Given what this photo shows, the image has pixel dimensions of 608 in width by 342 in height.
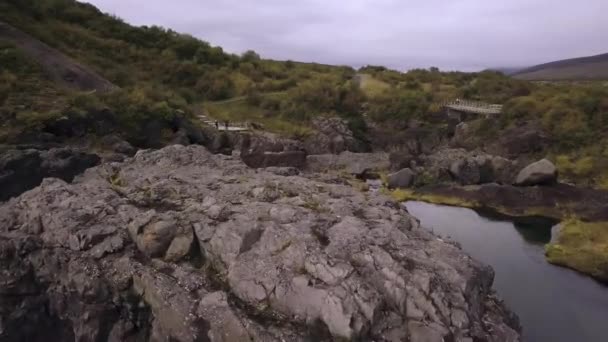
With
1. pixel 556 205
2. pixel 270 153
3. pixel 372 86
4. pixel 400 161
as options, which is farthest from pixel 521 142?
pixel 372 86

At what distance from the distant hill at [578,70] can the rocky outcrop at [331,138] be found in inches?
2517

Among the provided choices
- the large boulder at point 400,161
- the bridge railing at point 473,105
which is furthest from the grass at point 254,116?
the bridge railing at point 473,105

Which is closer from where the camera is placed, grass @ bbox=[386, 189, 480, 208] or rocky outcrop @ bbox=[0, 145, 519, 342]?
rocky outcrop @ bbox=[0, 145, 519, 342]

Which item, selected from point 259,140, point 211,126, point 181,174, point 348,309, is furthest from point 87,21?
point 348,309

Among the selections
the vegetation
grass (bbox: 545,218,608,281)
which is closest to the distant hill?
the vegetation

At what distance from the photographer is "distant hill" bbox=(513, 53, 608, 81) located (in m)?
95.3

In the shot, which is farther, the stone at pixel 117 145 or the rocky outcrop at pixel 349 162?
the rocky outcrop at pixel 349 162

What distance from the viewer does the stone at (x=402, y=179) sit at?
39.8 m

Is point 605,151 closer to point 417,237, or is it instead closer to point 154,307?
point 417,237

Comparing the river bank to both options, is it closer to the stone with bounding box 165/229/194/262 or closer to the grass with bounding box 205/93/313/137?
the grass with bounding box 205/93/313/137

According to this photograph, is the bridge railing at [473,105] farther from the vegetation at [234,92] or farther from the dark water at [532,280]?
the dark water at [532,280]

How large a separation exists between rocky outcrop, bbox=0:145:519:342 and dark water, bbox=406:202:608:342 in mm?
3141

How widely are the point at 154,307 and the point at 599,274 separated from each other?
2168 centimetres

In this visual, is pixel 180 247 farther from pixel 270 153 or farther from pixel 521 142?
pixel 521 142
